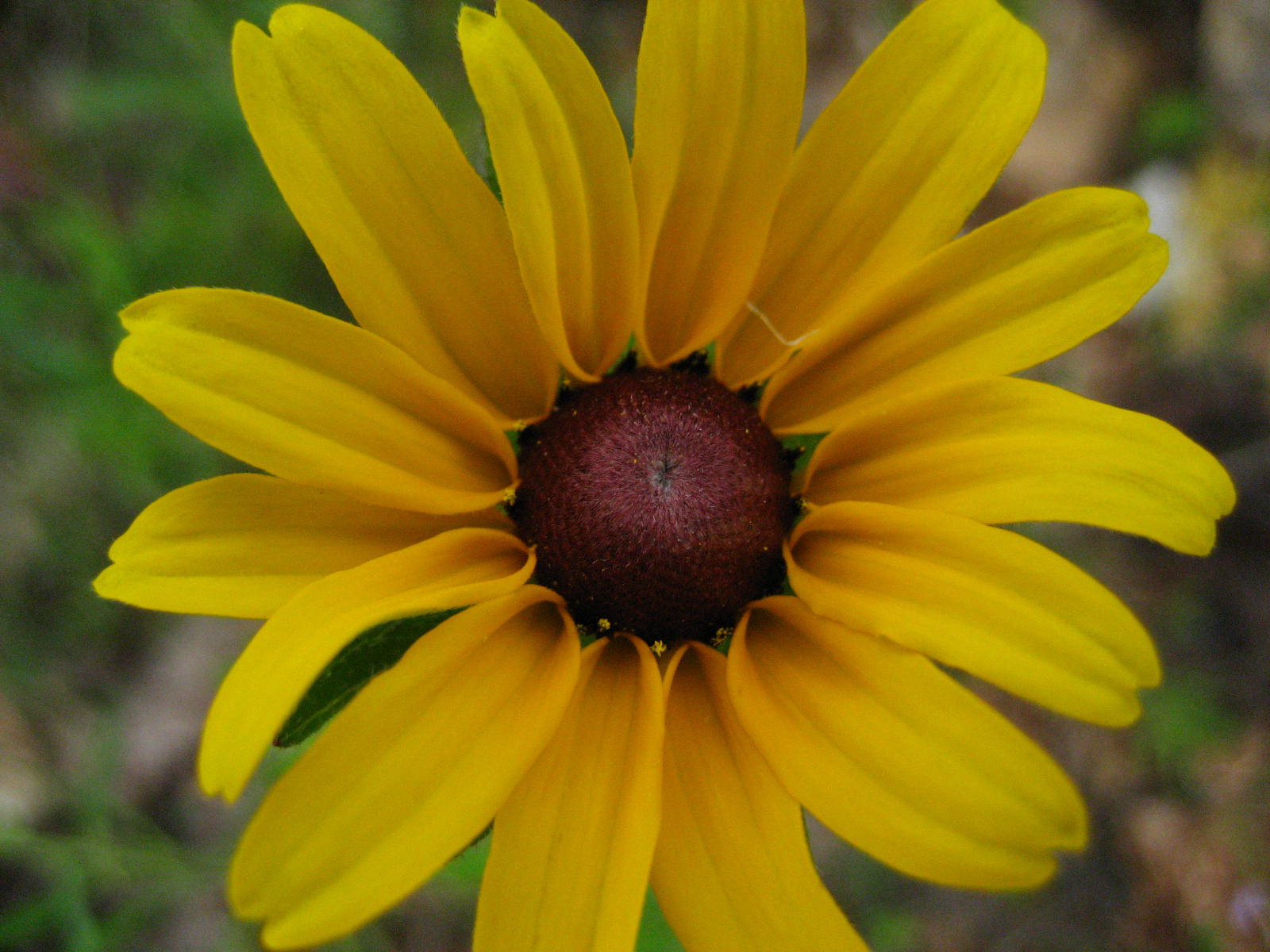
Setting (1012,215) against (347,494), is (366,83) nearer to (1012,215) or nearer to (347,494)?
(347,494)

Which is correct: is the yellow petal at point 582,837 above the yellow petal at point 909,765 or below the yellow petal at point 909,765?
below

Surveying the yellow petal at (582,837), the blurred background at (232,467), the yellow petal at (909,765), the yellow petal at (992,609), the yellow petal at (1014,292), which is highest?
the yellow petal at (1014,292)

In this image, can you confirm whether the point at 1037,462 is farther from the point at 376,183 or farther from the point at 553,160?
the point at 376,183

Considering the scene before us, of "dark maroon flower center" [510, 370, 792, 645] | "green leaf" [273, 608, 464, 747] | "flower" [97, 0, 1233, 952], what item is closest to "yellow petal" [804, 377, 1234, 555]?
"flower" [97, 0, 1233, 952]

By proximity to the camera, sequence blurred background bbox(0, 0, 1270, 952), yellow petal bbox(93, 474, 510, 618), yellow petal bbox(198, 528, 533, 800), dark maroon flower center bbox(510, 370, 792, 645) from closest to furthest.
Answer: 1. yellow petal bbox(198, 528, 533, 800)
2. yellow petal bbox(93, 474, 510, 618)
3. dark maroon flower center bbox(510, 370, 792, 645)
4. blurred background bbox(0, 0, 1270, 952)

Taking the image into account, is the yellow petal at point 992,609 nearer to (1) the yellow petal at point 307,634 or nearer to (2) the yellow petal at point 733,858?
(2) the yellow petal at point 733,858

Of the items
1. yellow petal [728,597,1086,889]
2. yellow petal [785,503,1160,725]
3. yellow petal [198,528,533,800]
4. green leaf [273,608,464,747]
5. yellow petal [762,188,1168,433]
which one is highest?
yellow petal [762,188,1168,433]

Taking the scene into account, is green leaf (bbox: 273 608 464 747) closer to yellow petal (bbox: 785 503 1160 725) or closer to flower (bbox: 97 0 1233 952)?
flower (bbox: 97 0 1233 952)

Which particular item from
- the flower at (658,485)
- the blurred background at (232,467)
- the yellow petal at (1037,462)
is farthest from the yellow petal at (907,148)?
the blurred background at (232,467)
